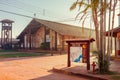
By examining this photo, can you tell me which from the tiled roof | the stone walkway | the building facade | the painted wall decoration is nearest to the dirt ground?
the stone walkway

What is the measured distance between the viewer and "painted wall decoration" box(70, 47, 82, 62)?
15.4 metres

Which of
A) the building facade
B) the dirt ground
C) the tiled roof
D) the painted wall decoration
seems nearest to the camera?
the dirt ground

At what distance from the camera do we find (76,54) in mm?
15633

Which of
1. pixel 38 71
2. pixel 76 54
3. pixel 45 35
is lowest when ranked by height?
pixel 38 71

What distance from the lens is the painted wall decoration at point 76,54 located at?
15367mm

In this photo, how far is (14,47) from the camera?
1982 inches

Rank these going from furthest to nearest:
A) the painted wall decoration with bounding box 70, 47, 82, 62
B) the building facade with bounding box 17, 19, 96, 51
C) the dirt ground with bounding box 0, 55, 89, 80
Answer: the building facade with bounding box 17, 19, 96, 51 → the painted wall decoration with bounding box 70, 47, 82, 62 → the dirt ground with bounding box 0, 55, 89, 80

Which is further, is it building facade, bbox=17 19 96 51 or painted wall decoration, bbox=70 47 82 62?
building facade, bbox=17 19 96 51

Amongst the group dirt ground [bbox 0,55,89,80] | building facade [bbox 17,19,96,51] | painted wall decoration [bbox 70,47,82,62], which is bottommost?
dirt ground [bbox 0,55,89,80]

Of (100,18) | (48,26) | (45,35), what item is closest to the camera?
(100,18)

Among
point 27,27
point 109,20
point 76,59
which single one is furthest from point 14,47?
point 109,20

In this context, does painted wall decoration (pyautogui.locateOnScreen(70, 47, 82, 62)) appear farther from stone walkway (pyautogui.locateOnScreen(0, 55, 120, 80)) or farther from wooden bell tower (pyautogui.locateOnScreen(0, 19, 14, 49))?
wooden bell tower (pyautogui.locateOnScreen(0, 19, 14, 49))

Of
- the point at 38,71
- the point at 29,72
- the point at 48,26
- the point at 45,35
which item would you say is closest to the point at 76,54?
the point at 38,71

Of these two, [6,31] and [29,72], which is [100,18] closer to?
[29,72]
